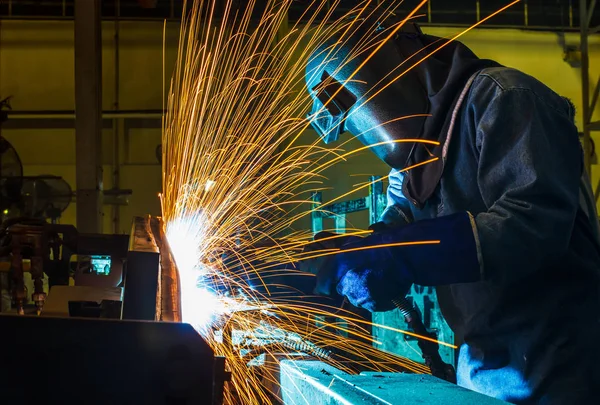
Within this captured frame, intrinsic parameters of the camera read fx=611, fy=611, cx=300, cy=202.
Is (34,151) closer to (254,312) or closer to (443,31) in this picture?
(443,31)

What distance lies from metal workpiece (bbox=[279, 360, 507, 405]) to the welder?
0.23 meters

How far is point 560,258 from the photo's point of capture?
156 centimetres

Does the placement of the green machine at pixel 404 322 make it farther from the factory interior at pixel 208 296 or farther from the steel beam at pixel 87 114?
the steel beam at pixel 87 114

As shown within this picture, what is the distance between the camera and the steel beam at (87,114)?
508cm

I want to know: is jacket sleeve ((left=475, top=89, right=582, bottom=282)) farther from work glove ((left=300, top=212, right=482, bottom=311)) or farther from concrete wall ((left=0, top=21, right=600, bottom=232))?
concrete wall ((left=0, top=21, right=600, bottom=232))

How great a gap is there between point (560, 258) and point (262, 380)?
3.77 ft

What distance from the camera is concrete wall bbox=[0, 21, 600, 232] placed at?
29.3 ft

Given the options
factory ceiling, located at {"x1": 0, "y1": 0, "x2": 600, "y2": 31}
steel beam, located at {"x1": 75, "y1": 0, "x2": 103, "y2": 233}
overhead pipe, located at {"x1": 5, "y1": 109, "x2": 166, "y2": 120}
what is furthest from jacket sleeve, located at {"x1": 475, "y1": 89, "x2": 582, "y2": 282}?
overhead pipe, located at {"x1": 5, "y1": 109, "x2": 166, "y2": 120}

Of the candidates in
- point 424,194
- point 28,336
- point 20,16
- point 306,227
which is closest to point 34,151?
point 20,16

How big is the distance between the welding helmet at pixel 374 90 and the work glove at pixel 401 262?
0.43m

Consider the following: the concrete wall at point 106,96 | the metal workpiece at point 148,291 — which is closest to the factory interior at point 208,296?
the metal workpiece at point 148,291

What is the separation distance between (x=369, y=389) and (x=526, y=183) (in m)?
0.61

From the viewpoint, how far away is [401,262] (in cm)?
155

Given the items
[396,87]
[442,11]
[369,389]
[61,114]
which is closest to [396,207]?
[396,87]
